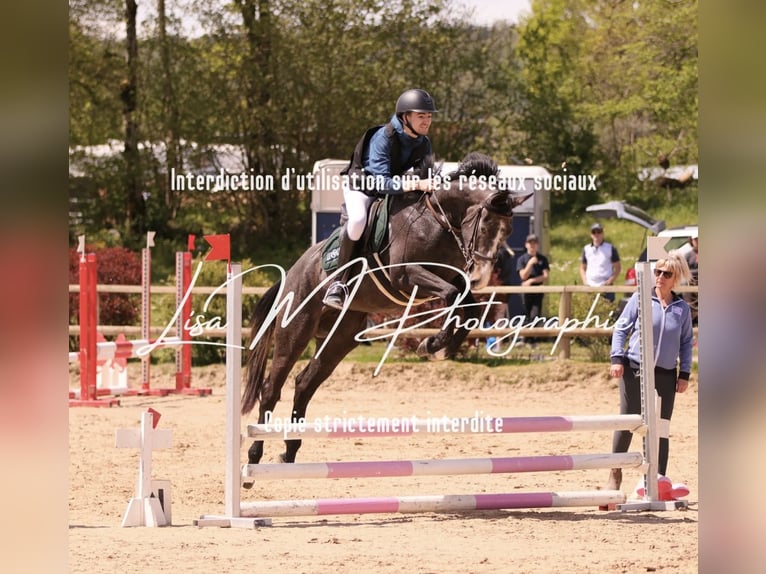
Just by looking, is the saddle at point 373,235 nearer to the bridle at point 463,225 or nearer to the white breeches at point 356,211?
the white breeches at point 356,211

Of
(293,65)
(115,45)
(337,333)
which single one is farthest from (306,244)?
(337,333)

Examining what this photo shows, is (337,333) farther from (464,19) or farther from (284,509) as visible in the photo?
(464,19)

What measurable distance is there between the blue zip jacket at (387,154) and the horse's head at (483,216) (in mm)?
275

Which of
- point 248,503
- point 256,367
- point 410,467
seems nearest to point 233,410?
point 248,503

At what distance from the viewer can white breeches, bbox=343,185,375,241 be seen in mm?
5832

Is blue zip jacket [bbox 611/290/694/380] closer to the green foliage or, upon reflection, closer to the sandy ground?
the sandy ground

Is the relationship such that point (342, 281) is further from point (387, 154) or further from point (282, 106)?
point (282, 106)

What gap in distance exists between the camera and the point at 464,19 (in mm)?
16984

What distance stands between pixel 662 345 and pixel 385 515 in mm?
1642

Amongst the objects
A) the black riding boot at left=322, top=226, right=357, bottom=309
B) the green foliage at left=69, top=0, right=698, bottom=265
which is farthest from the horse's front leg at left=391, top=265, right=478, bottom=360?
the green foliage at left=69, top=0, right=698, bottom=265

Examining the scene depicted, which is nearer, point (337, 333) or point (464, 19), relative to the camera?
point (337, 333)

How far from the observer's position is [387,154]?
5.64m
